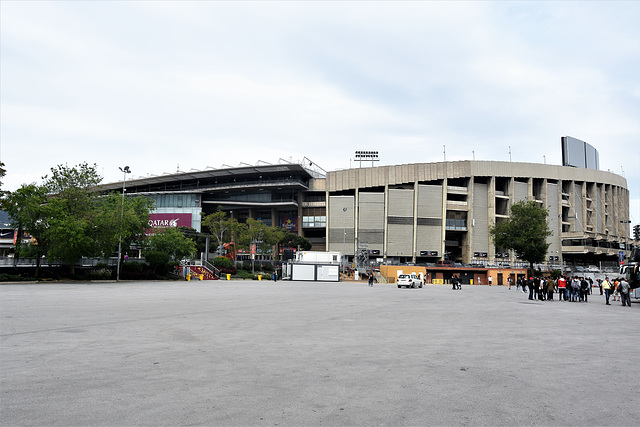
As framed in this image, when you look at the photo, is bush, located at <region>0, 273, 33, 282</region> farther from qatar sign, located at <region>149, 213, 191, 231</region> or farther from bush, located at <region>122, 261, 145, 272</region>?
qatar sign, located at <region>149, 213, 191, 231</region>

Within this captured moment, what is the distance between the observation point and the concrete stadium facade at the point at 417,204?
9606cm

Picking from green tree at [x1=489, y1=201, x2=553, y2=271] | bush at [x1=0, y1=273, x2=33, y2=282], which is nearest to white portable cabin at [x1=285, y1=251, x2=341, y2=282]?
green tree at [x1=489, y1=201, x2=553, y2=271]

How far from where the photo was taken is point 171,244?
55281 mm

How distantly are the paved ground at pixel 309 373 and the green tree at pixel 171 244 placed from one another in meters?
42.3

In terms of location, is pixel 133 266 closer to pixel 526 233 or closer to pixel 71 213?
pixel 71 213

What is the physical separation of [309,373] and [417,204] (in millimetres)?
91474

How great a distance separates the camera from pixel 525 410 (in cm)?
562

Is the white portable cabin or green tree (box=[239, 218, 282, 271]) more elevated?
green tree (box=[239, 218, 282, 271])

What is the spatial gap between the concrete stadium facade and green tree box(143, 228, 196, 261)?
42934 millimetres

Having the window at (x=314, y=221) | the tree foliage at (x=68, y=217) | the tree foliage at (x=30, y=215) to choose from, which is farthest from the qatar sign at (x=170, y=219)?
the tree foliage at (x=30, y=215)

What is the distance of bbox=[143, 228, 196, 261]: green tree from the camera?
5516cm

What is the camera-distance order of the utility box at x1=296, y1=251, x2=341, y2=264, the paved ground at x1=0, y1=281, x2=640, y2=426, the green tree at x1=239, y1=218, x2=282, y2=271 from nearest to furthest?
the paved ground at x1=0, y1=281, x2=640, y2=426 → the utility box at x1=296, y1=251, x2=341, y2=264 → the green tree at x1=239, y1=218, x2=282, y2=271

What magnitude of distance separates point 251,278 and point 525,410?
203 feet

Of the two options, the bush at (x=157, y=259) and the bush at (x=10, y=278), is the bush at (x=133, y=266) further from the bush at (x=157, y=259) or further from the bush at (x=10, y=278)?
the bush at (x=10, y=278)
